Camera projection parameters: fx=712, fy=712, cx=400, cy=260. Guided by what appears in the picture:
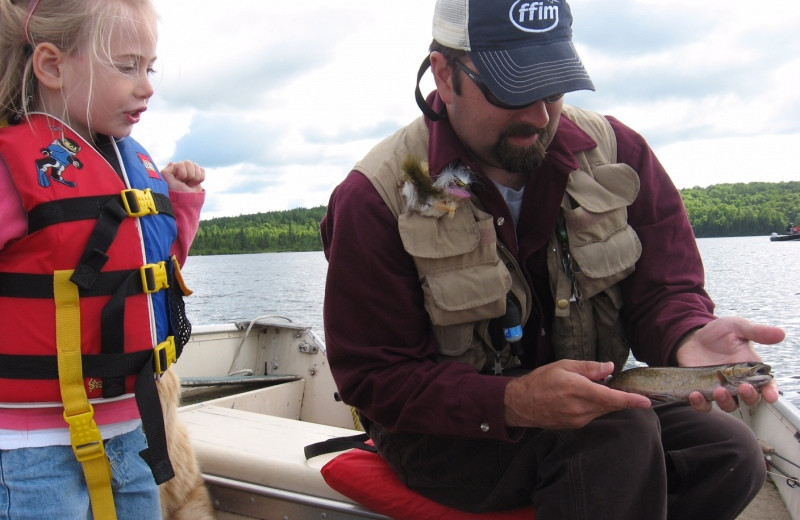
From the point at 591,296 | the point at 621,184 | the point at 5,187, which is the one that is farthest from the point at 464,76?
the point at 5,187

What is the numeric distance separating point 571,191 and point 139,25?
1.67m

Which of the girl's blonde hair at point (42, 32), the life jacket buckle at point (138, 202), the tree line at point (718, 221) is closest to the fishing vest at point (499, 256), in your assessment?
the life jacket buckle at point (138, 202)

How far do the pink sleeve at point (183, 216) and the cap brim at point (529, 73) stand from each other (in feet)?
3.94

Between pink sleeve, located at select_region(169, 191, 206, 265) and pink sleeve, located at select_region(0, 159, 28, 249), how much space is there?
63 cm

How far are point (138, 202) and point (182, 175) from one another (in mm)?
417

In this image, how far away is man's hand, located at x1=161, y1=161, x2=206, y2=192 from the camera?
2.79 metres

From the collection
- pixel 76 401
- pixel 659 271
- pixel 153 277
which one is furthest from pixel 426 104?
pixel 76 401

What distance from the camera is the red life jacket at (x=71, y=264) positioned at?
2.18 meters

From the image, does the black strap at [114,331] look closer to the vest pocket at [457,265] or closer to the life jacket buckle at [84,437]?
the life jacket buckle at [84,437]

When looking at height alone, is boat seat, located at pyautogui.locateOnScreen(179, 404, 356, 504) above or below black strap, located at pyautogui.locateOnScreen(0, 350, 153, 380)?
below

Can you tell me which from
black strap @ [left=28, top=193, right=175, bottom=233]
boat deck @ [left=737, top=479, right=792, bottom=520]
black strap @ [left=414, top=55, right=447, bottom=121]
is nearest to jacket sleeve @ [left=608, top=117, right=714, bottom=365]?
black strap @ [left=414, top=55, right=447, bottom=121]

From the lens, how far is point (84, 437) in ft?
7.10

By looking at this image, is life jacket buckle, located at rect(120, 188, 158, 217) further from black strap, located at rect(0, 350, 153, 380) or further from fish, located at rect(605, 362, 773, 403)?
fish, located at rect(605, 362, 773, 403)

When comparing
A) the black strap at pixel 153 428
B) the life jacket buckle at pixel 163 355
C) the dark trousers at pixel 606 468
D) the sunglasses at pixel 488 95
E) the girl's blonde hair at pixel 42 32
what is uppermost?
the girl's blonde hair at pixel 42 32
